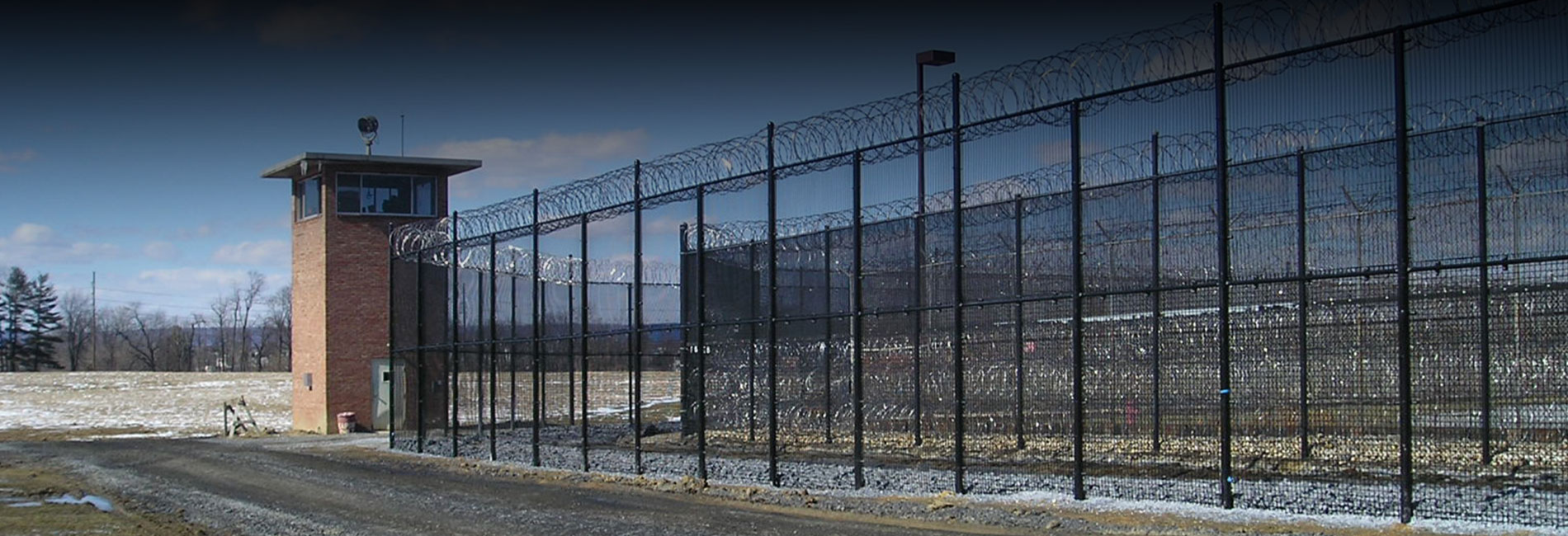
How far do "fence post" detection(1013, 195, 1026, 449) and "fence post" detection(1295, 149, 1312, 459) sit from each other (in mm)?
2986

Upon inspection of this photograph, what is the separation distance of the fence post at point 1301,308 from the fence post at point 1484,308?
1.62 metres

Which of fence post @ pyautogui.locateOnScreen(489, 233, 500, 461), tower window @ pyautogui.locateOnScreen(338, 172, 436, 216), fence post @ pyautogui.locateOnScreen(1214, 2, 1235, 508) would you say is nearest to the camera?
fence post @ pyautogui.locateOnScreen(1214, 2, 1235, 508)

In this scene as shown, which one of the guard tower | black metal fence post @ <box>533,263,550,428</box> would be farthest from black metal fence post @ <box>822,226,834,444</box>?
the guard tower

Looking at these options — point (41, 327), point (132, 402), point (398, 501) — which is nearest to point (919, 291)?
point (398, 501)

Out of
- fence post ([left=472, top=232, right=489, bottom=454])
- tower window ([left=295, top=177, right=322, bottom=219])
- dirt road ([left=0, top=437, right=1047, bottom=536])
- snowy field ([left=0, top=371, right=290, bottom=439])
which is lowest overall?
snowy field ([left=0, top=371, right=290, bottom=439])

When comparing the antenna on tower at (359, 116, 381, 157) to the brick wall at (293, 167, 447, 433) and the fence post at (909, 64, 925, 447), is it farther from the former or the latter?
the fence post at (909, 64, 925, 447)

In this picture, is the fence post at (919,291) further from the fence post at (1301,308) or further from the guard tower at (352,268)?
the guard tower at (352,268)

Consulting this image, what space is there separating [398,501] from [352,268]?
1765 centimetres

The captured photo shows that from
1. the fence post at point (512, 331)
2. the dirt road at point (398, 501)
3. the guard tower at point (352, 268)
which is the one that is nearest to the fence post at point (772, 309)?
the dirt road at point (398, 501)

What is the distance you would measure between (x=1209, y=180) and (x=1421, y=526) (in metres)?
6.37

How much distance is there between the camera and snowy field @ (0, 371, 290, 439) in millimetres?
41875

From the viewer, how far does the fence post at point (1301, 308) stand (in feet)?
50.5

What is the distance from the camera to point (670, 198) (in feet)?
62.8

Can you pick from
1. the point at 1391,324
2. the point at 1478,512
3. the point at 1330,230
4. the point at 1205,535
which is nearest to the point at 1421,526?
the point at 1478,512
